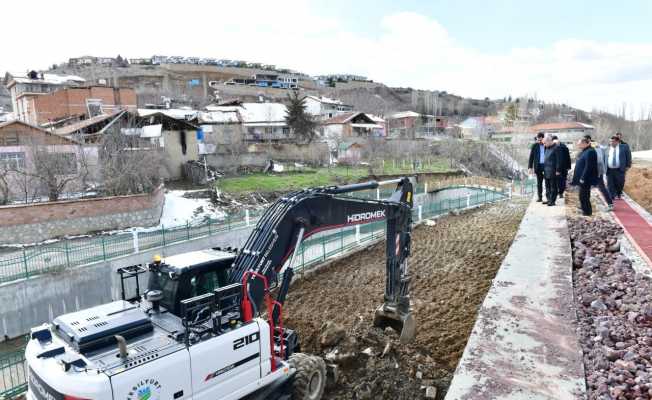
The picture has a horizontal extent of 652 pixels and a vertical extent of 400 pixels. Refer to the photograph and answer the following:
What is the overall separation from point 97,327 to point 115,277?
1045 cm

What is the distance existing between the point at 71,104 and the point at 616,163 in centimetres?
5251

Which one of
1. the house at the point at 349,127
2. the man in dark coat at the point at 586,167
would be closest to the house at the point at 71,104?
the house at the point at 349,127

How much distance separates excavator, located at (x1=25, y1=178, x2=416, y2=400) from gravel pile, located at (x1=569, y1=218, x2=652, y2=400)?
3.26m

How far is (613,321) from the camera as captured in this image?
483 cm

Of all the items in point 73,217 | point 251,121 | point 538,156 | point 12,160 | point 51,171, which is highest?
point 251,121

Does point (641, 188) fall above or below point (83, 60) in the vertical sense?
below

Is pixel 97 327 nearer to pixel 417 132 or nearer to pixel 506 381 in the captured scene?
pixel 506 381

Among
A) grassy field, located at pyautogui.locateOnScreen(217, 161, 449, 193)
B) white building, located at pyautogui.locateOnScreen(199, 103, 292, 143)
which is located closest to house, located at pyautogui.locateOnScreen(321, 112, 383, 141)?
white building, located at pyautogui.locateOnScreen(199, 103, 292, 143)

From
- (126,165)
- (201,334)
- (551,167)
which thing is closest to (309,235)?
(201,334)

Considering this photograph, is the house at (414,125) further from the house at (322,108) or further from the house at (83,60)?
the house at (83,60)

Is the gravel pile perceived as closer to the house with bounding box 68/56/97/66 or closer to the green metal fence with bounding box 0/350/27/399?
the green metal fence with bounding box 0/350/27/399

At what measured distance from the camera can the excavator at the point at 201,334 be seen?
3877 millimetres

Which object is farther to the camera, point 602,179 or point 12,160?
point 12,160

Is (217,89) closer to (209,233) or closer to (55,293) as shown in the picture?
(209,233)
